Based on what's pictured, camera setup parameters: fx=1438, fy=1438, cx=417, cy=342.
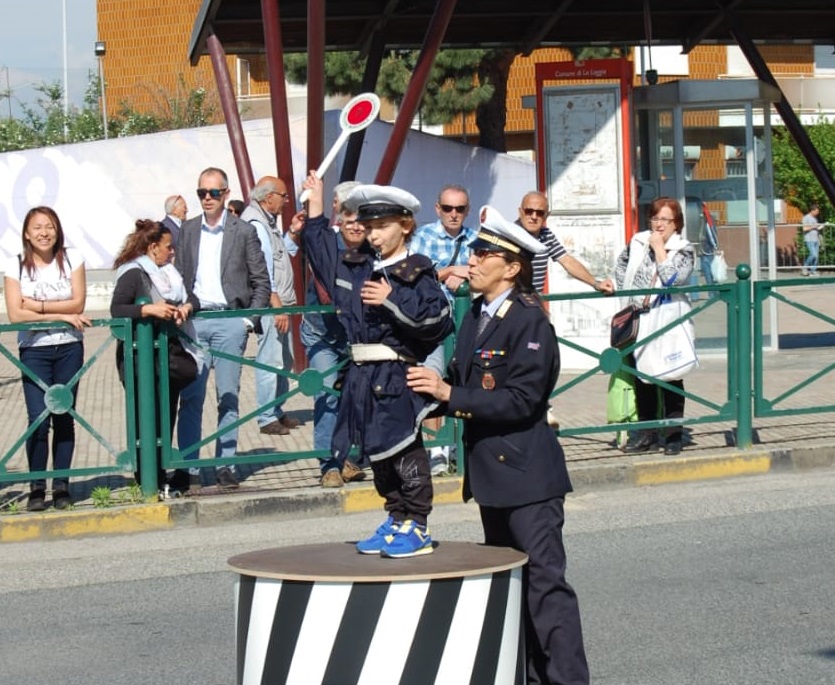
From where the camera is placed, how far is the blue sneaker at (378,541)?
16.4 feet

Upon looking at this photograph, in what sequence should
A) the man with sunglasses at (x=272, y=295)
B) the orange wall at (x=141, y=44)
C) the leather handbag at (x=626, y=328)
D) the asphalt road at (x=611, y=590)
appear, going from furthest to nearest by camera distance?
1. the orange wall at (x=141, y=44)
2. the man with sunglasses at (x=272, y=295)
3. the leather handbag at (x=626, y=328)
4. the asphalt road at (x=611, y=590)

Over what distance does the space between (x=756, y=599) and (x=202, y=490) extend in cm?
403

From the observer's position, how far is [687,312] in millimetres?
10273

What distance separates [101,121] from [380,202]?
40687mm

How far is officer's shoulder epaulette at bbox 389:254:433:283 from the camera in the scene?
5496mm

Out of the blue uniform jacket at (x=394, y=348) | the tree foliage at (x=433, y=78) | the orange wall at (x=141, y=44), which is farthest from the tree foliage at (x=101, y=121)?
the blue uniform jacket at (x=394, y=348)

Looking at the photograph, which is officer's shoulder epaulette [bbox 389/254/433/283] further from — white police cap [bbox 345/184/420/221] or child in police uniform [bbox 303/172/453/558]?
white police cap [bbox 345/184/420/221]

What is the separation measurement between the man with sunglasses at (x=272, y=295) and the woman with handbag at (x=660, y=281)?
256 cm

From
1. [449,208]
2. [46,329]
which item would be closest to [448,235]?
[449,208]

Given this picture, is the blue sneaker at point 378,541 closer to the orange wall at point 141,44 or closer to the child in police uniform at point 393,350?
the child in police uniform at point 393,350

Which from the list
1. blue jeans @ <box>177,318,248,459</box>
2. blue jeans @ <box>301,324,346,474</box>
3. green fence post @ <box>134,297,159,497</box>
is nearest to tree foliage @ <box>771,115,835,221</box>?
blue jeans @ <box>301,324,346,474</box>

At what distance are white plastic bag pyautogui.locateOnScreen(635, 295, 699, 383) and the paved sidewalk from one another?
1.23 feet

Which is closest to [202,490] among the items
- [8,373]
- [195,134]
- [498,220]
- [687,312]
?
[687,312]

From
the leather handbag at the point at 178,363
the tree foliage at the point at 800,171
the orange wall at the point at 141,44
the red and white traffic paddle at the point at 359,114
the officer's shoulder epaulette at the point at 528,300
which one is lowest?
the leather handbag at the point at 178,363
